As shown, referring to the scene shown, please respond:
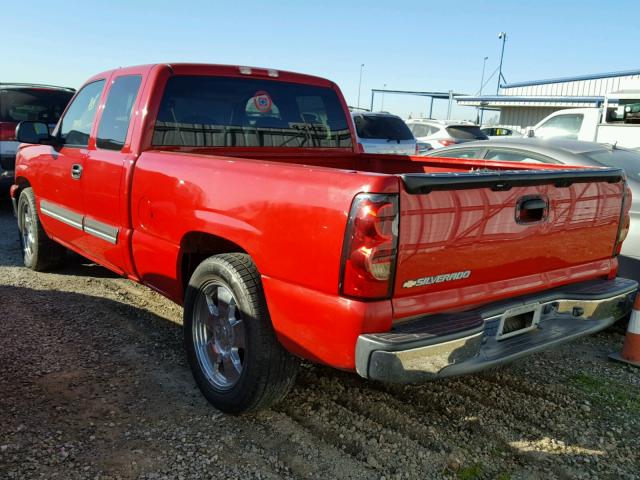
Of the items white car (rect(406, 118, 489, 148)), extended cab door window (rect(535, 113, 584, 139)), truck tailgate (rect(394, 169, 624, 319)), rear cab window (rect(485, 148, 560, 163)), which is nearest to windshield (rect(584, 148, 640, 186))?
rear cab window (rect(485, 148, 560, 163))

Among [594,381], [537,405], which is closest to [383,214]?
[537,405]

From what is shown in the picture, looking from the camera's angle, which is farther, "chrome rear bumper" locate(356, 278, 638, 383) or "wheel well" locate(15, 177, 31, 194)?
"wheel well" locate(15, 177, 31, 194)

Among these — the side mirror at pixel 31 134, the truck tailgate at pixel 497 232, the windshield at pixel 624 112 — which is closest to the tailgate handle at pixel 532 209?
the truck tailgate at pixel 497 232

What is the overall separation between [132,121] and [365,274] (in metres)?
2.34

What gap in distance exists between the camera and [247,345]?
293cm

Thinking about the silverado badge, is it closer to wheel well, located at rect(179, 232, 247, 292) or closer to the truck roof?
wheel well, located at rect(179, 232, 247, 292)

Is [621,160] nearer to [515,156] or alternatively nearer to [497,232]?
[515,156]

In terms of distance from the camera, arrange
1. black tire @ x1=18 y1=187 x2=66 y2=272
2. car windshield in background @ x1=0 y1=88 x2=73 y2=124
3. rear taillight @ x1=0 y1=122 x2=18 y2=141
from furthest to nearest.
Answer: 1. car windshield in background @ x1=0 y1=88 x2=73 y2=124
2. rear taillight @ x1=0 y1=122 x2=18 y2=141
3. black tire @ x1=18 y1=187 x2=66 y2=272

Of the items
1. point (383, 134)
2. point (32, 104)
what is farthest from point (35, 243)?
point (383, 134)

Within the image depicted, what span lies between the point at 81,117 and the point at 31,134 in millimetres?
453

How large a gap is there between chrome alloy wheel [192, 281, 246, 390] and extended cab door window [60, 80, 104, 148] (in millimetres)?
2006

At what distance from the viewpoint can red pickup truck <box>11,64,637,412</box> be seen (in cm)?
241

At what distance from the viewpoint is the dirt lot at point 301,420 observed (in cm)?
277

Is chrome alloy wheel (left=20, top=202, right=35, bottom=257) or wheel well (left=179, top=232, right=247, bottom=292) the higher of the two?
wheel well (left=179, top=232, right=247, bottom=292)
